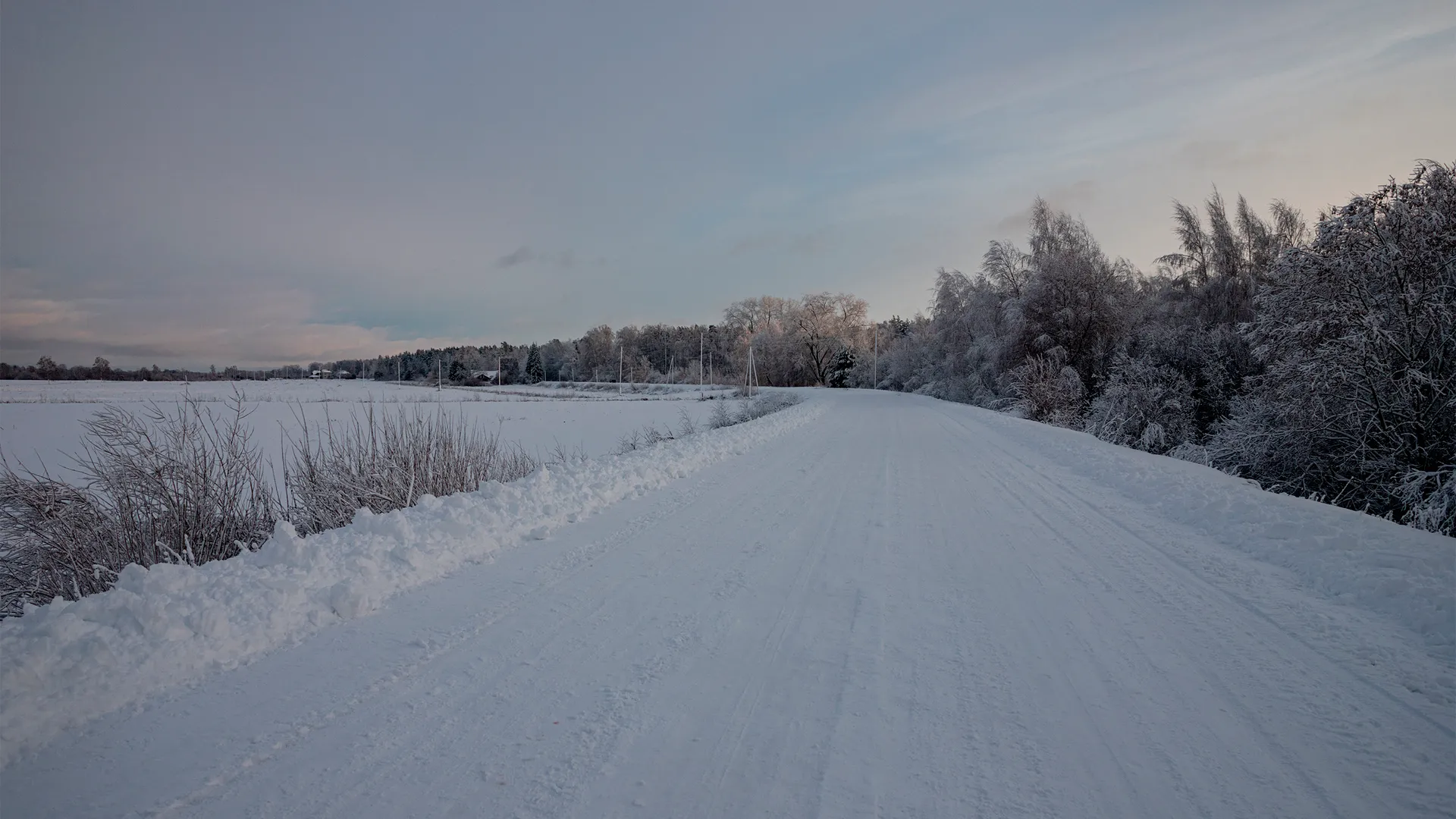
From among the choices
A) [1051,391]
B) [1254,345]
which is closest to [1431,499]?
[1254,345]

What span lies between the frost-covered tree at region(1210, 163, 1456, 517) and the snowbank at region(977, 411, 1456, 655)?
3710 millimetres

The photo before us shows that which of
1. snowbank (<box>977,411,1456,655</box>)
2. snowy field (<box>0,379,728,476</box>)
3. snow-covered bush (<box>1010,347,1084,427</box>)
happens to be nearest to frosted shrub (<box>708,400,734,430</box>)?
snowy field (<box>0,379,728,476</box>)

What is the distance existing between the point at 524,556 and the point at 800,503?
3330 millimetres

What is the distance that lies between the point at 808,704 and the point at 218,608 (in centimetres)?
Answer: 329

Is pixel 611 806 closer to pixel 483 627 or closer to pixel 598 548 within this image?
pixel 483 627

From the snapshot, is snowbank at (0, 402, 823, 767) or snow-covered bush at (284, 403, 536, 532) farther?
snow-covered bush at (284, 403, 536, 532)

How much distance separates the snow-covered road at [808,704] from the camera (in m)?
2.25

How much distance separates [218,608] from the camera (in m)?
3.43

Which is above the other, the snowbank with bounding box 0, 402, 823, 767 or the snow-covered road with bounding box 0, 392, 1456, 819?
the snowbank with bounding box 0, 402, 823, 767

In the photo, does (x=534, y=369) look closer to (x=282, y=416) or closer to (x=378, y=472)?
(x=282, y=416)

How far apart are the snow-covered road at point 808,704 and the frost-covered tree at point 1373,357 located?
25.7ft

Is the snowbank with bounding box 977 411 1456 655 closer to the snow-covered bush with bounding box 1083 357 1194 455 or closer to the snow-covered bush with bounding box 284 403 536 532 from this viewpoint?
the snow-covered bush with bounding box 284 403 536 532

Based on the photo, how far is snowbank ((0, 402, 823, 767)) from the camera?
2771 millimetres

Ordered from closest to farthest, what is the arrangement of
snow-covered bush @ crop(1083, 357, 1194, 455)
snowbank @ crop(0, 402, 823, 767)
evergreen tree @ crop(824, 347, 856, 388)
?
snowbank @ crop(0, 402, 823, 767)
snow-covered bush @ crop(1083, 357, 1194, 455)
evergreen tree @ crop(824, 347, 856, 388)
